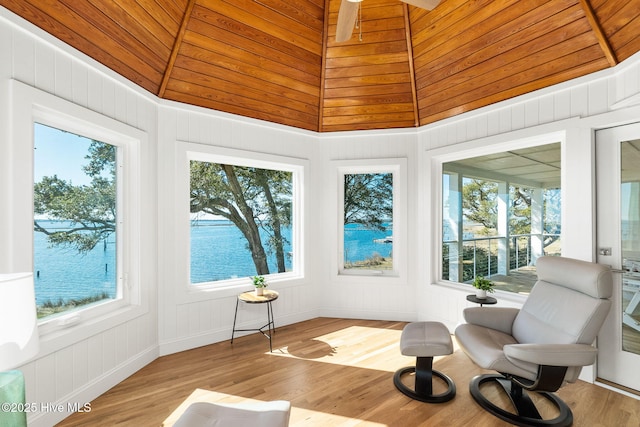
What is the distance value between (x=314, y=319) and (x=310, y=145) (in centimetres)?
229

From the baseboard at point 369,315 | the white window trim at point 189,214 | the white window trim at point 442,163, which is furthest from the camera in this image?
the baseboard at point 369,315

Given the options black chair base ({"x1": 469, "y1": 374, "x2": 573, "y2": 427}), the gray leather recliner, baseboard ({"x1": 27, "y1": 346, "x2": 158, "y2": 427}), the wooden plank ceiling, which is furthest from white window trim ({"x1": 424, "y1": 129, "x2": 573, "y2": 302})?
baseboard ({"x1": 27, "y1": 346, "x2": 158, "y2": 427})

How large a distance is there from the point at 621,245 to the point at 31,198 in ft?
13.8

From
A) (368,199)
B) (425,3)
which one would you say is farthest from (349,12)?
(368,199)

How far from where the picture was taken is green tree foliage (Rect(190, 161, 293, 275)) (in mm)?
3625

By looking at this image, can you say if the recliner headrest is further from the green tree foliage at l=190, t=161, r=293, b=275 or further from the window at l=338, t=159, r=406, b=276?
the green tree foliage at l=190, t=161, r=293, b=275

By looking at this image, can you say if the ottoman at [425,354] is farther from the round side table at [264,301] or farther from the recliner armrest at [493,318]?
the round side table at [264,301]

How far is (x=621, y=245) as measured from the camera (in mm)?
2551

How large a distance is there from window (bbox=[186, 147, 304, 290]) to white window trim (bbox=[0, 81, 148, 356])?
0.60 metres

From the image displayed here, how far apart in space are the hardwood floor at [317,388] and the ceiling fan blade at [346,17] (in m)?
2.68

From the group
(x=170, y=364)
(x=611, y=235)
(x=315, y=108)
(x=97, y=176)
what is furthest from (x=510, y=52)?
(x=170, y=364)

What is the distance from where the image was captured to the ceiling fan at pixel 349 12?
2.02m

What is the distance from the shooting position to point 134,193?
294 cm

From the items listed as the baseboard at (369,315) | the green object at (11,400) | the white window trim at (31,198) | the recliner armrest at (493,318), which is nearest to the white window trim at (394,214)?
the baseboard at (369,315)
